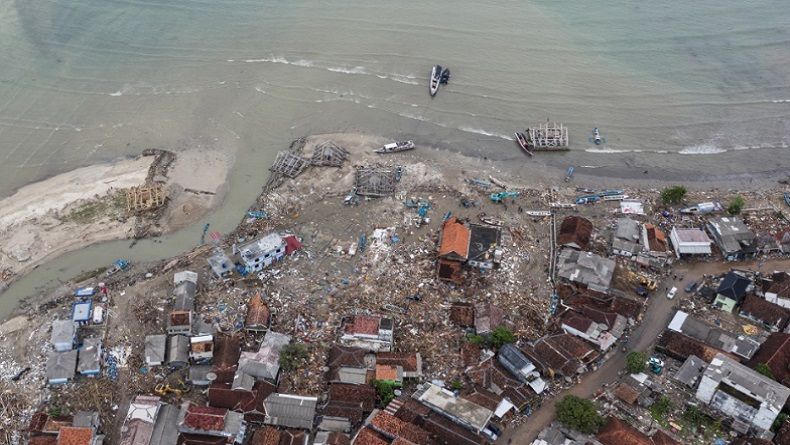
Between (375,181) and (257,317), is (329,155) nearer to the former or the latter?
(375,181)

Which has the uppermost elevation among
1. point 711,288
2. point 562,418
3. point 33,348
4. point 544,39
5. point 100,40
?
point 544,39

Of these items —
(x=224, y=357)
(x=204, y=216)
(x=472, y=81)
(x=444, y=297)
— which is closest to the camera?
(x=224, y=357)

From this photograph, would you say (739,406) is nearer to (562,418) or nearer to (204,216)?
(562,418)

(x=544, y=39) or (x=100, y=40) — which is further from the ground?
(x=544, y=39)

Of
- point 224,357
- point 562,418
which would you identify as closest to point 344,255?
point 224,357

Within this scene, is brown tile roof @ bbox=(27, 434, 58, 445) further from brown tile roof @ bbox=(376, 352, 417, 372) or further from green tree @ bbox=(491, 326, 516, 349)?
green tree @ bbox=(491, 326, 516, 349)

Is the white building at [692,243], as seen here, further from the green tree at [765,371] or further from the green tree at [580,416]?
the green tree at [580,416]

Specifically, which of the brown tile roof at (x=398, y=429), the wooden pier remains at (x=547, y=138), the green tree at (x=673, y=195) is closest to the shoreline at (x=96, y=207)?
the brown tile roof at (x=398, y=429)

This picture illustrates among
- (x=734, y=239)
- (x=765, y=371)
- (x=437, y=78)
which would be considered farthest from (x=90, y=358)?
(x=734, y=239)
